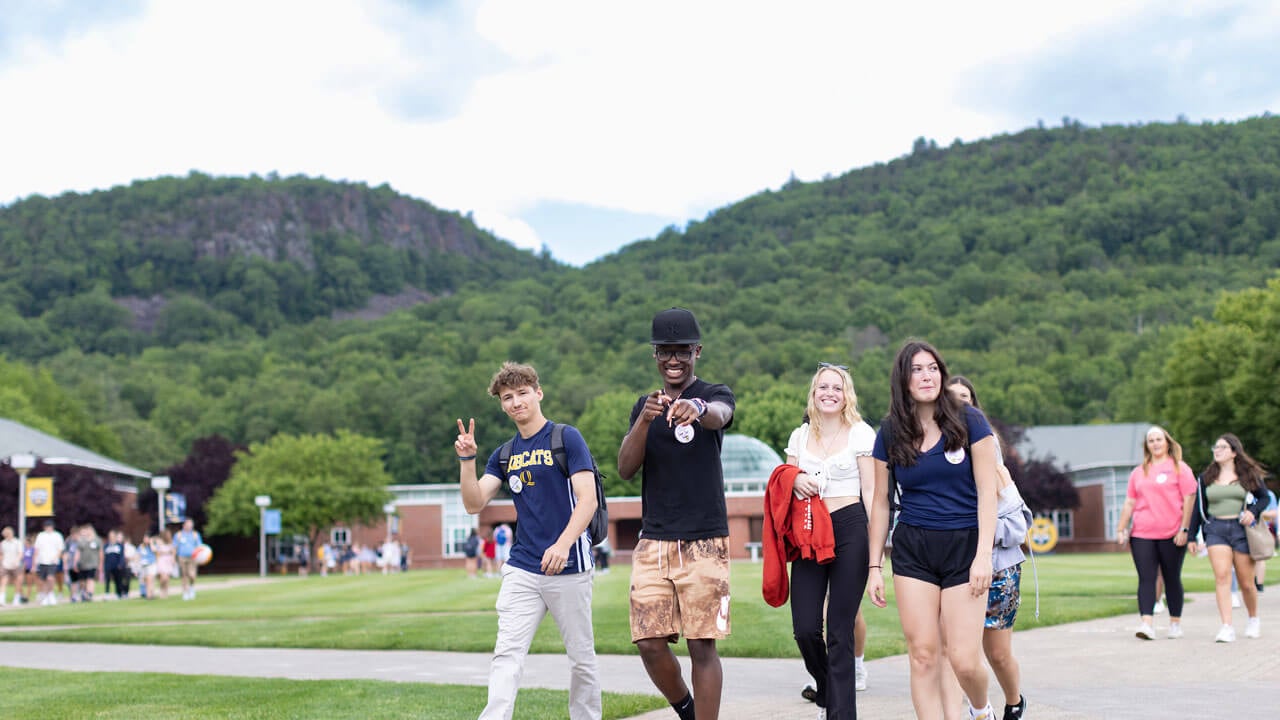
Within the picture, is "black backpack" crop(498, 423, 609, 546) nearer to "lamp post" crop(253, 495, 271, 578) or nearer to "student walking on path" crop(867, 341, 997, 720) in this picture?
"student walking on path" crop(867, 341, 997, 720)

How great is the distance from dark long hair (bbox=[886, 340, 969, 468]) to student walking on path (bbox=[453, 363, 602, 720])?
1.58 m

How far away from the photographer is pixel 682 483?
6.53 metres

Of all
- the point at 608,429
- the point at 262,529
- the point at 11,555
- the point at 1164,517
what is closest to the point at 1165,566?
the point at 1164,517

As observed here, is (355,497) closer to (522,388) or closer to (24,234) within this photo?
(522,388)

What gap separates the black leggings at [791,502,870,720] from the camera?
6551 mm

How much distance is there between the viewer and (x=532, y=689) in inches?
387

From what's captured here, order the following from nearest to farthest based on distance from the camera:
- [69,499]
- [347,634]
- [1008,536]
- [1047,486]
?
Result: [1008,536], [347,634], [69,499], [1047,486]

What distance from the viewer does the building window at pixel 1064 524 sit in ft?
249

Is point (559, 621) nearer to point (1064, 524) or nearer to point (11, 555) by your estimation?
point (11, 555)

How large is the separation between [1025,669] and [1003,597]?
409cm

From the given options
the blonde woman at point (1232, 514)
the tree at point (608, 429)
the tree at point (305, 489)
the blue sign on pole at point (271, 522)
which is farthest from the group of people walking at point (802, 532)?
the tree at point (608, 429)

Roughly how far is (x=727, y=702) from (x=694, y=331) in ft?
11.1

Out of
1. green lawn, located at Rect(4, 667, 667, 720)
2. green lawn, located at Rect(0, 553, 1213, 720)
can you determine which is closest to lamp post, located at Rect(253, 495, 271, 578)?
green lawn, located at Rect(0, 553, 1213, 720)

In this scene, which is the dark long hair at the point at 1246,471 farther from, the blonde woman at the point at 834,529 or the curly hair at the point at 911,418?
the curly hair at the point at 911,418
